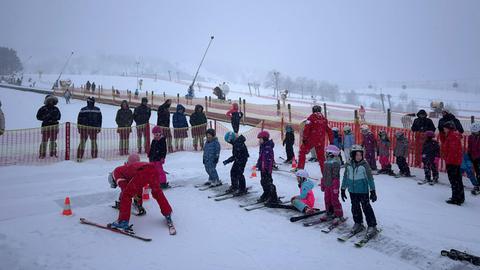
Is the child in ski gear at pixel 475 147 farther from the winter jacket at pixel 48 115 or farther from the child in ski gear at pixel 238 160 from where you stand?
the winter jacket at pixel 48 115

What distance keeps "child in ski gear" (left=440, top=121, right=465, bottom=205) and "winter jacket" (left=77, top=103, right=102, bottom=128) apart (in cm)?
1106

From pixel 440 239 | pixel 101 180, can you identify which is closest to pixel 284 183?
pixel 440 239

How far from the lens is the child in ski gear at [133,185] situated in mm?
6727

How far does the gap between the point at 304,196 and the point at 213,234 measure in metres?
2.42

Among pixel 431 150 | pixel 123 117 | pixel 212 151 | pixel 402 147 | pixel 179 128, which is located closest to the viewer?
pixel 212 151

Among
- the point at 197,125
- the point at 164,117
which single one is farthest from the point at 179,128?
the point at 164,117

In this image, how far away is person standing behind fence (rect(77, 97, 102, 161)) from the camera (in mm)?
12312

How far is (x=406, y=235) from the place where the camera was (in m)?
6.72

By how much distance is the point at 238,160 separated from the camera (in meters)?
9.20

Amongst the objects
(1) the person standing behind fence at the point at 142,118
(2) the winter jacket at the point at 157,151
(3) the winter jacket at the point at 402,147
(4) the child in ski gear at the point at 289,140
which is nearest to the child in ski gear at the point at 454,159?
(3) the winter jacket at the point at 402,147

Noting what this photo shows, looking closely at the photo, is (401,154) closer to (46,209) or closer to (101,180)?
(101,180)

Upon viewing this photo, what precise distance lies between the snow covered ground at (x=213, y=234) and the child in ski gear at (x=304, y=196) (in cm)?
33

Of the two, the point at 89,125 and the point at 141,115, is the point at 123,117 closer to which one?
the point at 141,115

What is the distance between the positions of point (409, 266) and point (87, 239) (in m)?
5.41
